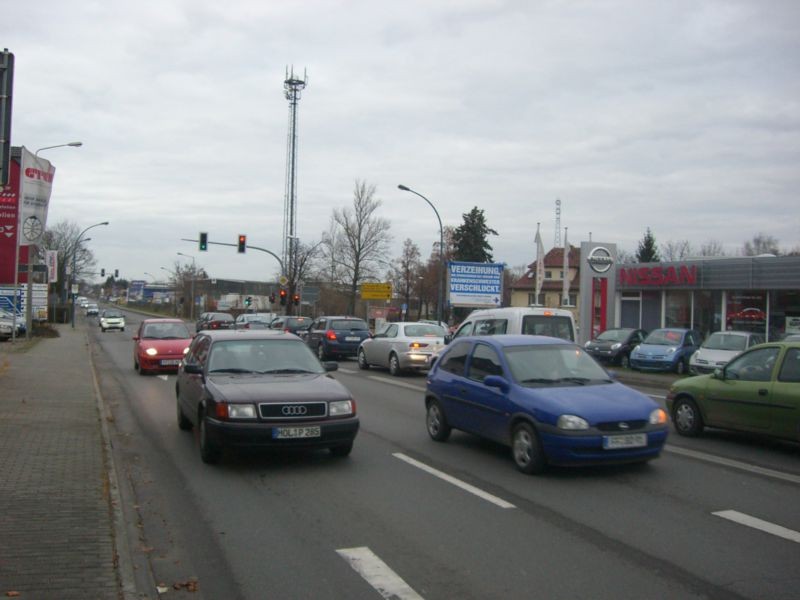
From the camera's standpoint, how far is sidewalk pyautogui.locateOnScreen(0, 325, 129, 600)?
4.75 metres

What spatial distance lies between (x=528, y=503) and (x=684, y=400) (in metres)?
5.11

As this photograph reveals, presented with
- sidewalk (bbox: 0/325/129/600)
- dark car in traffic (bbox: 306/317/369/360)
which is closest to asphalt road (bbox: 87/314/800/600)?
sidewalk (bbox: 0/325/129/600)

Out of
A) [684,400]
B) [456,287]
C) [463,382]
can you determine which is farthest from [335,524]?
[456,287]

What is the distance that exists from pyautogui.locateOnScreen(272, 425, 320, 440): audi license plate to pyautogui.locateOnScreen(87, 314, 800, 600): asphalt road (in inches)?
17.6

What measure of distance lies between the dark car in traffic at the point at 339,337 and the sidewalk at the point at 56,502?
45.4ft

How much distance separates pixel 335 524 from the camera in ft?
21.2

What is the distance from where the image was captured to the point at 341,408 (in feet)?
28.5

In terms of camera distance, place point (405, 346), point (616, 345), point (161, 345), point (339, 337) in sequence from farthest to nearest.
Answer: point (616, 345)
point (339, 337)
point (405, 346)
point (161, 345)

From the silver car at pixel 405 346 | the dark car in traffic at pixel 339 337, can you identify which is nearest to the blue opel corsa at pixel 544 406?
the silver car at pixel 405 346

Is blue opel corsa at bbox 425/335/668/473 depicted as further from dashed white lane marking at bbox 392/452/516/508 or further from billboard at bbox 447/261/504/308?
billboard at bbox 447/261/504/308

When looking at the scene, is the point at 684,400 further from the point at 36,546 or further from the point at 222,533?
the point at 36,546

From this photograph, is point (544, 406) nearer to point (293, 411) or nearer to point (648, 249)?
point (293, 411)

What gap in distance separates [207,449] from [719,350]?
17575mm

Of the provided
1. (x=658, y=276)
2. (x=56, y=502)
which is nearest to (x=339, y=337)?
(x=658, y=276)
